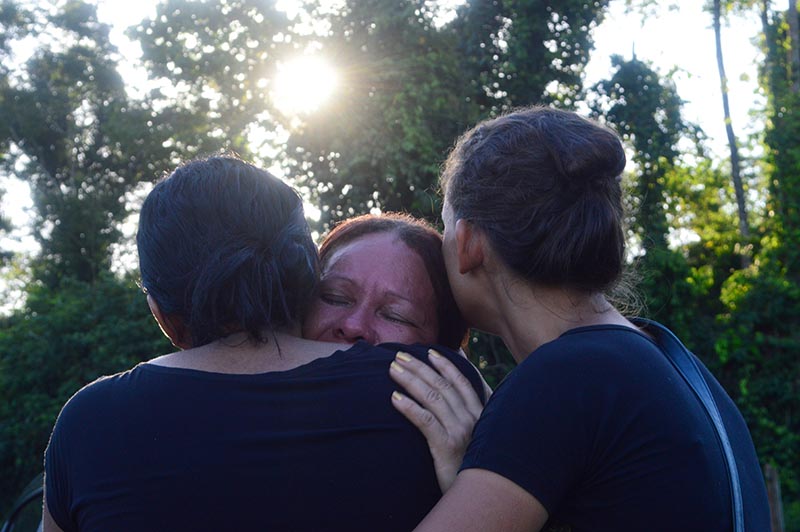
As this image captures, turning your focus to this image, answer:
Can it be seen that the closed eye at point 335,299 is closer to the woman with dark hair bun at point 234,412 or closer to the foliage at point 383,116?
the woman with dark hair bun at point 234,412

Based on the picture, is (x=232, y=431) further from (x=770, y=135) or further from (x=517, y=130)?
(x=770, y=135)

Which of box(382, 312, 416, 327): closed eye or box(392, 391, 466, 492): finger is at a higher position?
box(382, 312, 416, 327): closed eye

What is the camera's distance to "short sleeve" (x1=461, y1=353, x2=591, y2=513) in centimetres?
157

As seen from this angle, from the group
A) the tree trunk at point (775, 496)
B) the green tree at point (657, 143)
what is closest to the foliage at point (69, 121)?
the green tree at point (657, 143)

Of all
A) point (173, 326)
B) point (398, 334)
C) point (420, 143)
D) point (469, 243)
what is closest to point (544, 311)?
point (469, 243)

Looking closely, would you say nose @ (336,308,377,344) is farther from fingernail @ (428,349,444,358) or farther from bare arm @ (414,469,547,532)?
bare arm @ (414,469,547,532)

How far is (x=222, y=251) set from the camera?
181 centimetres

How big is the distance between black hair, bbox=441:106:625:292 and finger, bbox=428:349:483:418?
0.84 ft

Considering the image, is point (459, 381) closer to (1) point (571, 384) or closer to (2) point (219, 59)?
(1) point (571, 384)

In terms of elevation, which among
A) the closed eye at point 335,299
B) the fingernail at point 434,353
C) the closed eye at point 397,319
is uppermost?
the closed eye at point 335,299

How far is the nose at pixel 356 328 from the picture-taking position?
2.35 meters

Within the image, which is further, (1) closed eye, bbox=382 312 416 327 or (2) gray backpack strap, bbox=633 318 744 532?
(1) closed eye, bbox=382 312 416 327

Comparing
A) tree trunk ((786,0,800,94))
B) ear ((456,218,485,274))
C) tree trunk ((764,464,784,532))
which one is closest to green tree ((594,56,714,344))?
tree trunk ((764,464,784,532))

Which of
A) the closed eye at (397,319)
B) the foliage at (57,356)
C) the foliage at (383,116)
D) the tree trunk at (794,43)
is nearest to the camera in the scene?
the closed eye at (397,319)
